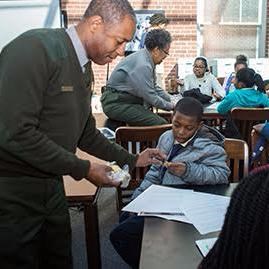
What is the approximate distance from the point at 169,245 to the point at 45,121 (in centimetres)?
58

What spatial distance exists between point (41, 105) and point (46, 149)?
5.6 inches

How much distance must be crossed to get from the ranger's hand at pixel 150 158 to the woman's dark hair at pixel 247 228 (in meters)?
1.21

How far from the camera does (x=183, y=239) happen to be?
1.53 meters

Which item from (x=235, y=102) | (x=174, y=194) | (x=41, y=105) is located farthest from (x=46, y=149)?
(x=235, y=102)

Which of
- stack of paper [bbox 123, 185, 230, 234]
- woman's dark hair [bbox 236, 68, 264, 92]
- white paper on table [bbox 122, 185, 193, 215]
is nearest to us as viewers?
stack of paper [bbox 123, 185, 230, 234]

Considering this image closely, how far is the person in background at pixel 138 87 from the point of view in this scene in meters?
3.91

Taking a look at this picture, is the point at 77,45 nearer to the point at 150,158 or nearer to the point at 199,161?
the point at 150,158

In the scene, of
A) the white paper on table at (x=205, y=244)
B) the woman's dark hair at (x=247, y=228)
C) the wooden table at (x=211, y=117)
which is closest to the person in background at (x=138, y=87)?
the wooden table at (x=211, y=117)

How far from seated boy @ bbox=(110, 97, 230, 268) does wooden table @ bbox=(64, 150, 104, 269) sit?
0.38 ft

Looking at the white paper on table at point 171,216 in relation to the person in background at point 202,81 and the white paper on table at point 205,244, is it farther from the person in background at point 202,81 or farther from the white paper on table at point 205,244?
the person in background at point 202,81

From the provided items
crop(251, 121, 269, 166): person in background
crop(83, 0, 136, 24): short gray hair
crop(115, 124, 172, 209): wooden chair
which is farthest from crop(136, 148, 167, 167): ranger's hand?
crop(251, 121, 269, 166): person in background

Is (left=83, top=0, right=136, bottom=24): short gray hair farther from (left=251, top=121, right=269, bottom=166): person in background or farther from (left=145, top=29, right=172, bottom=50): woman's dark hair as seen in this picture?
(left=145, top=29, right=172, bottom=50): woman's dark hair

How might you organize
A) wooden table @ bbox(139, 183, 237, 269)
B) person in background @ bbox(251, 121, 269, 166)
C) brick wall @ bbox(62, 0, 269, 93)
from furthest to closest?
brick wall @ bbox(62, 0, 269, 93), person in background @ bbox(251, 121, 269, 166), wooden table @ bbox(139, 183, 237, 269)

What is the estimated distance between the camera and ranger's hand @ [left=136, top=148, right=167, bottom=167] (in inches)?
82.0
